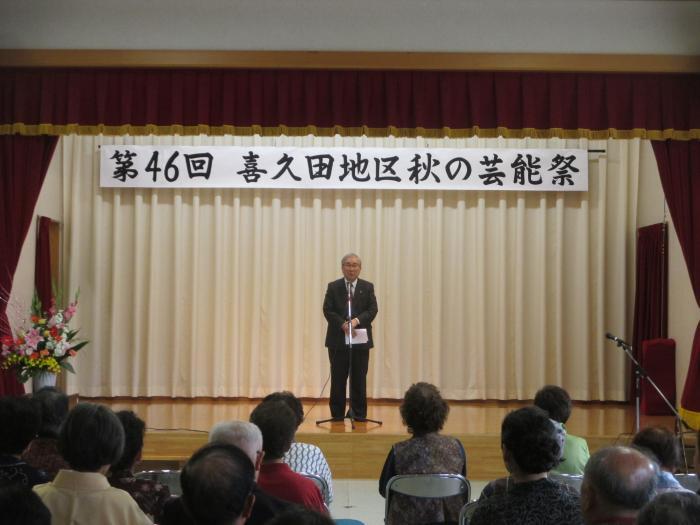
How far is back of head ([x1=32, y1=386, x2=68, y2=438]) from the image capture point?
9.46ft

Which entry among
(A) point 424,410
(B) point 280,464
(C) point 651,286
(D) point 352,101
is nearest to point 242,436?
(B) point 280,464

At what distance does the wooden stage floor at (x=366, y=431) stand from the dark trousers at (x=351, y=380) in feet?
0.45

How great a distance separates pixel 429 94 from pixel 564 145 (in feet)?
9.60

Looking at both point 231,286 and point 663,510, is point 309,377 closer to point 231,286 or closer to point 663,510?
point 231,286

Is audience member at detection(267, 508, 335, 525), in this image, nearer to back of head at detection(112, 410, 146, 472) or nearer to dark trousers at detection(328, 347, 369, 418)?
back of head at detection(112, 410, 146, 472)

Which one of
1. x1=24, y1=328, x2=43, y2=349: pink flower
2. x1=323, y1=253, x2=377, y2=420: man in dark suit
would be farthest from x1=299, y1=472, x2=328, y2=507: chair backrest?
x1=24, y1=328, x2=43, y2=349: pink flower

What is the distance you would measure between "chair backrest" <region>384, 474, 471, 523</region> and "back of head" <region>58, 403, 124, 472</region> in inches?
48.4

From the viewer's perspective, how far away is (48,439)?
2865 millimetres

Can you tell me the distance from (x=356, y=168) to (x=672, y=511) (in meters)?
6.49

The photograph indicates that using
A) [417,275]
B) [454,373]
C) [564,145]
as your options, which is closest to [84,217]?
[417,275]

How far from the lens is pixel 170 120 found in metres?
5.52

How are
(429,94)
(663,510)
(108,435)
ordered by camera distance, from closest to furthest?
(663,510), (108,435), (429,94)

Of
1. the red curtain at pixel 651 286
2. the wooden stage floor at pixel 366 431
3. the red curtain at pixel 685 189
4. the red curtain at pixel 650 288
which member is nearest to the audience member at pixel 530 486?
the wooden stage floor at pixel 366 431

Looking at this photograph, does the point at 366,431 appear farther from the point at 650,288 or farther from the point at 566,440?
the point at 650,288
